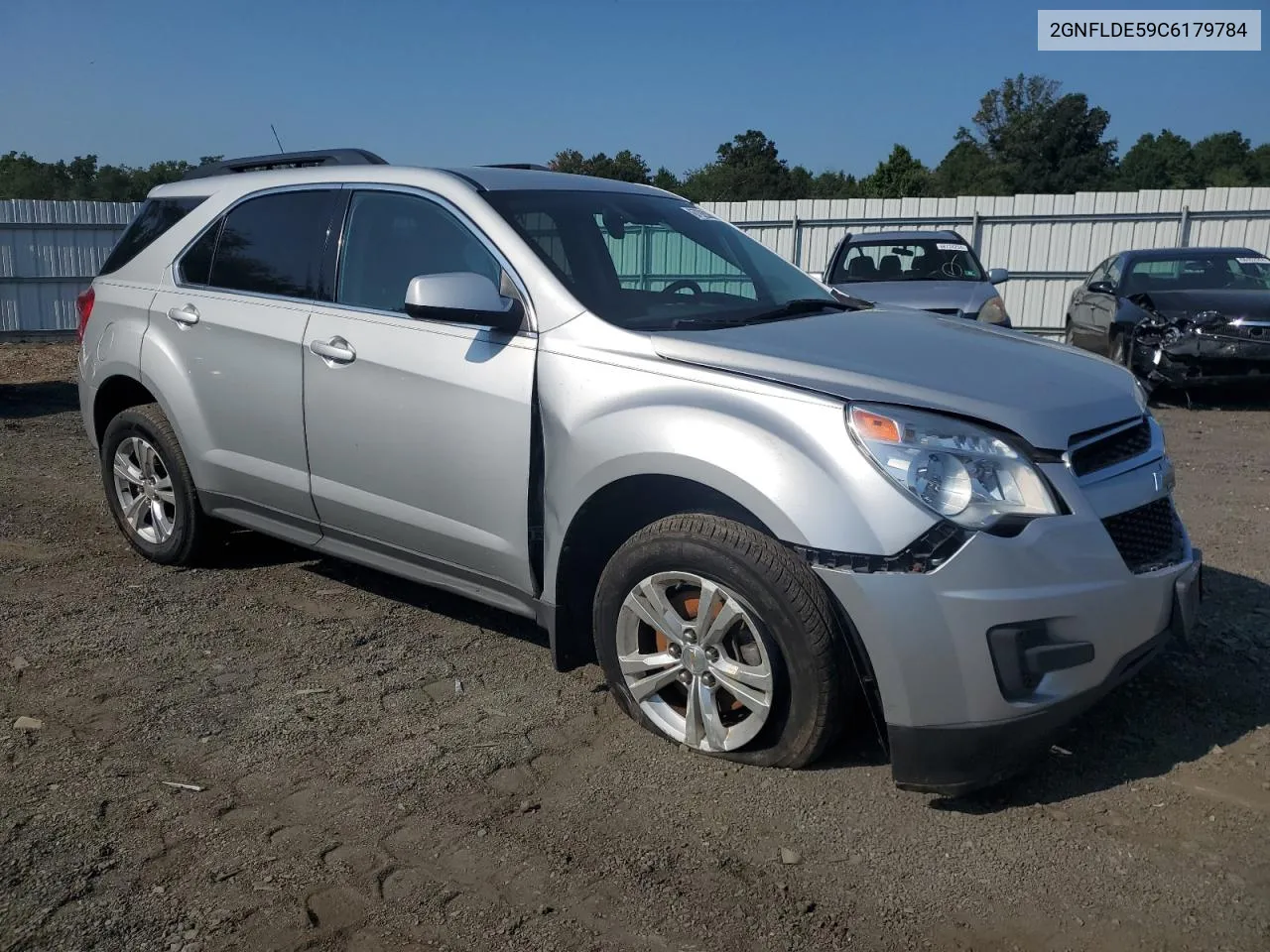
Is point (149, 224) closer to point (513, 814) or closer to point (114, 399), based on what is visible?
point (114, 399)

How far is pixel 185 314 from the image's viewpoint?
488 cm

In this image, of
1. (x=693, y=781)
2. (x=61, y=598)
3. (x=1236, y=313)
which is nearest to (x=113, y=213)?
(x=61, y=598)

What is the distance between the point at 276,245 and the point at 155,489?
1.44 metres

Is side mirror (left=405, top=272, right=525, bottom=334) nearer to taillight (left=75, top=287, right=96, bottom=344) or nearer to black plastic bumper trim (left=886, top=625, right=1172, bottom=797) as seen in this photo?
black plastic bumper trim (left=886, top=625, right=1172, bottom=797)

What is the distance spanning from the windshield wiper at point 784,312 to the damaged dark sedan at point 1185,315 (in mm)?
7021

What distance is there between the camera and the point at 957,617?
9.36ft

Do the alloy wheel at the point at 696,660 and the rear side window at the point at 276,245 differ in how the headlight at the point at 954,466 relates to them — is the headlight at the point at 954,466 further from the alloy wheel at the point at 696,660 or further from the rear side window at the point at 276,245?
the rear side window at the point at 276,245

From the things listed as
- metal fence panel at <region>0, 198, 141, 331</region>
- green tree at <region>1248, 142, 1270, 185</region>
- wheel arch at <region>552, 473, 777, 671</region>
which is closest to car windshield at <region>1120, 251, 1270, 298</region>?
wheel arch at <region>552, 473, 777, 671</region>

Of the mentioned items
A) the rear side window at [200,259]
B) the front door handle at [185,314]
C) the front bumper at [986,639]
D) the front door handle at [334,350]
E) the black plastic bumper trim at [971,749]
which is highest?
the rear side window at [200,259]

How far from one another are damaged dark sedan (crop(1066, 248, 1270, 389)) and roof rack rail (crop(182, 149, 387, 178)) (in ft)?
27.2

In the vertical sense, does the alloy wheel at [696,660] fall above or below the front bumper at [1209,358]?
below

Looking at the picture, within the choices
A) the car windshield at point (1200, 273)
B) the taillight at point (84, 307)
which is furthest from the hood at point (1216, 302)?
the taillight at point (84, 307)

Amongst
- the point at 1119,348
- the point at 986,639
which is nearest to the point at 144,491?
the point at 986,639

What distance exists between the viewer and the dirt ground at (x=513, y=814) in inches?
104
